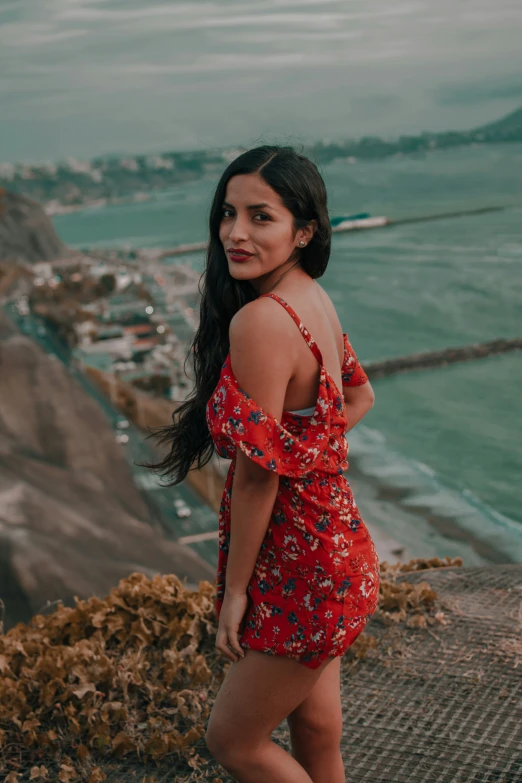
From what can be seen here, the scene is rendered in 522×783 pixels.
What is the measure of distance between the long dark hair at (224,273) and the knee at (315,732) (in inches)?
24.9

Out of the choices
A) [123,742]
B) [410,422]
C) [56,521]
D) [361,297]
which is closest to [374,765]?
[123,742]

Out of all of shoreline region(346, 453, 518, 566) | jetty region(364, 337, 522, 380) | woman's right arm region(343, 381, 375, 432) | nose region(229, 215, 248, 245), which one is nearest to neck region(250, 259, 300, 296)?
nose region(229, 215, 248, 245)

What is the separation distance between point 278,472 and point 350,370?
0.56 m

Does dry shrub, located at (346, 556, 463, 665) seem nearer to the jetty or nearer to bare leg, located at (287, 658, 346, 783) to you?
bare leg, located at (287, 658, 346, 783)

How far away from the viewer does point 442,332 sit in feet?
142

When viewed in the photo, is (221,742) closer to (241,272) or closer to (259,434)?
(259,434)

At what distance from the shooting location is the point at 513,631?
3199 mm

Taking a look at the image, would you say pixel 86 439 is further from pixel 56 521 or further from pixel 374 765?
pixel 374 765

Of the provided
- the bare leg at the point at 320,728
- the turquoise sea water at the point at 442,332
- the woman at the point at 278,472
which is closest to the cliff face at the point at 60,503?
the turquoise sea water at the point at 442,332

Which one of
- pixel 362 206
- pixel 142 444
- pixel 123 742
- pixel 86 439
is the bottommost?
pixel 362 206

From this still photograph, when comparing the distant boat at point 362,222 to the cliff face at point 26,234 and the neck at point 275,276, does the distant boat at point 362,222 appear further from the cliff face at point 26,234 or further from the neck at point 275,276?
the neck at point 275,276

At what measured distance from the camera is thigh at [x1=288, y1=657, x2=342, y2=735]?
6.41 ft

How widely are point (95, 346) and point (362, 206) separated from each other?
55612 mm

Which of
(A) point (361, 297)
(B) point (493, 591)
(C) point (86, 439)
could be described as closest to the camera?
(B) point (493, 591)
